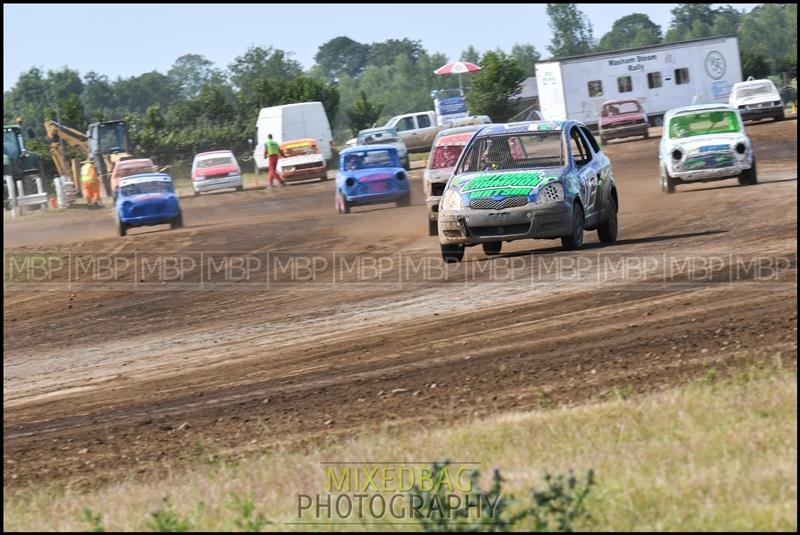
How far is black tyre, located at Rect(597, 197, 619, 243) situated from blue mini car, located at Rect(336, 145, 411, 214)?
1020cm

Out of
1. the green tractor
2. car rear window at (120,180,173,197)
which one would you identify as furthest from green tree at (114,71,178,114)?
car rear window at (120,180,173,197)

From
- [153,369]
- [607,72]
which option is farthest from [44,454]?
[607,72]

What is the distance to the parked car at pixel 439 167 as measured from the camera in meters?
19.5

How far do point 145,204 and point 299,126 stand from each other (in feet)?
69.4

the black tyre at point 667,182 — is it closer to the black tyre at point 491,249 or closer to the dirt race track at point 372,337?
the dirt race track at point 372,337

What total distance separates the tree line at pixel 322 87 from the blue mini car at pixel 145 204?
33.3 meters

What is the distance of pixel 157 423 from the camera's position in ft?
29.6

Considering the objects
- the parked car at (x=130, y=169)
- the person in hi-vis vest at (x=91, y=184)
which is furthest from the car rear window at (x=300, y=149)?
the person in hi-vis vest at (x=91, y=184)

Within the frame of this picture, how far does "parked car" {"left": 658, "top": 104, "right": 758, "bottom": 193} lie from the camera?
2230 centimetres

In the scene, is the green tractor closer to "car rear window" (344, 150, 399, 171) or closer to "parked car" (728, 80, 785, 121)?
"car rear window" (344, 150, 399, 171)

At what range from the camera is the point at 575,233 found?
48.6ft

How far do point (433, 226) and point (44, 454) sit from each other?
11496mm

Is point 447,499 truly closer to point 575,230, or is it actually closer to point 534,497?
point 534,497

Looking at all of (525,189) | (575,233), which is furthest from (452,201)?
(575,233)
